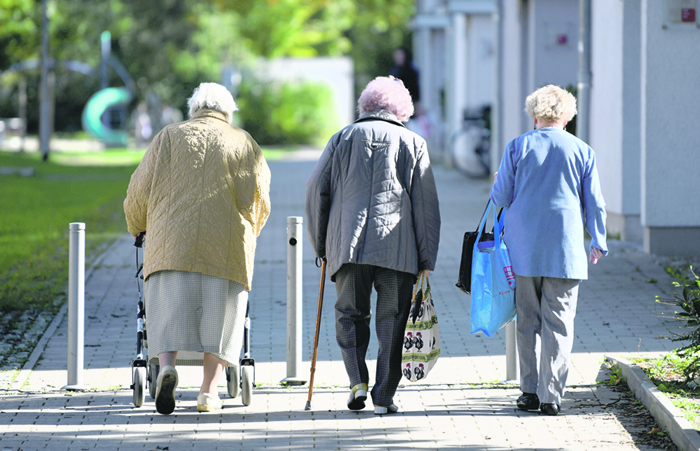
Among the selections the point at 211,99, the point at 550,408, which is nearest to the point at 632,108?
the point at 550,408

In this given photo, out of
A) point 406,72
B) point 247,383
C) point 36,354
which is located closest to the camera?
point 247,383

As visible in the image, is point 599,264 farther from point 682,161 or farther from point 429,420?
point 429,420

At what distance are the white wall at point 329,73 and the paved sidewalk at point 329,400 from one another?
32.9 meters

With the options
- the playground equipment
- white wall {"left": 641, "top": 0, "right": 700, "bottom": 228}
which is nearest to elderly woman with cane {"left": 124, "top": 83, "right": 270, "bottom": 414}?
white wall {"left": 641, "top": 0, "right": 700, "bottom": 228}

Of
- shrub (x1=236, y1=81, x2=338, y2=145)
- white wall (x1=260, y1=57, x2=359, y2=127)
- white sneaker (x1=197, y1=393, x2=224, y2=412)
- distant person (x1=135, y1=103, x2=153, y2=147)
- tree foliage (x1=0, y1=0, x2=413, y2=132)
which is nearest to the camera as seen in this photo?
white sneaker (x1=197, y1=393, x2=224, y2=412)

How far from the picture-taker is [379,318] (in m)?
5.67

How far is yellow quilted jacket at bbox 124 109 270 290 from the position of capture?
5555 millimetres

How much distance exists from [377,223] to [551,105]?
1104 mm

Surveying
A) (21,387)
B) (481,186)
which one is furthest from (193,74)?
(21,387)

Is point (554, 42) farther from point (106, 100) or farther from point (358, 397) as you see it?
point (106, 100)

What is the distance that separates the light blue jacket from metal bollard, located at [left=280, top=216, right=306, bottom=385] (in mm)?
1321

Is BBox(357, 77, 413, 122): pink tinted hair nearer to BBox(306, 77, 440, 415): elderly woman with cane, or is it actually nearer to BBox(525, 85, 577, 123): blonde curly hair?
BBox(306, 77, 440, 415): elderly woman with cane

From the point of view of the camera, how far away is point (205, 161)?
557 cm

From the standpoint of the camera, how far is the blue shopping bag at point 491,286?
5637 millimetres
